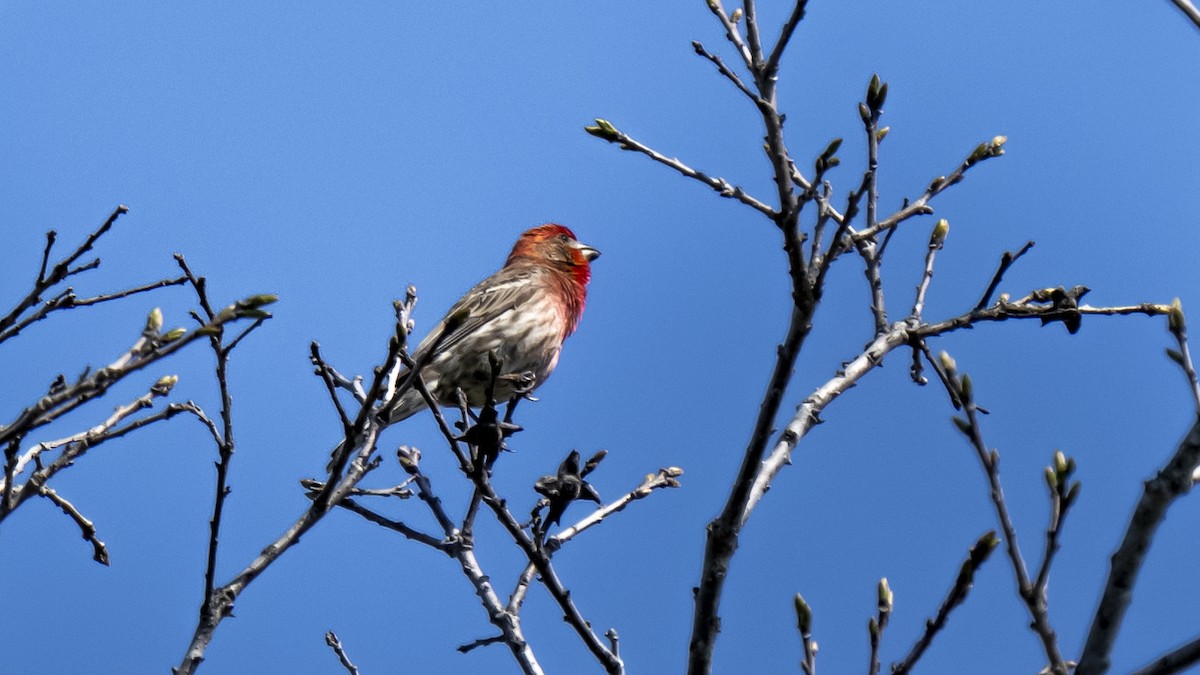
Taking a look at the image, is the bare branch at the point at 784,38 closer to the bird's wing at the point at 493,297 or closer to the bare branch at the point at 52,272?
the bare branch at the point at 52,272

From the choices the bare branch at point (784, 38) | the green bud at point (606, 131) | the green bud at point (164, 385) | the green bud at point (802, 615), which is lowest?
the green bud at point (802, 615)

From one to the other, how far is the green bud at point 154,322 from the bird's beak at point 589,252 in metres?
8.64

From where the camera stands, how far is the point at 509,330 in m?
9.62

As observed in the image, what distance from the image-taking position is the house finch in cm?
918

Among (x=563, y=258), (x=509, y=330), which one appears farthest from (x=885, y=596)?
(x=563, y=258)

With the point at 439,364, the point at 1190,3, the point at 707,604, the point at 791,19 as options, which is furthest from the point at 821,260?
the point at 439,364

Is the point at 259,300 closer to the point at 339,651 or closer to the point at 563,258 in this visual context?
the point at 339,651

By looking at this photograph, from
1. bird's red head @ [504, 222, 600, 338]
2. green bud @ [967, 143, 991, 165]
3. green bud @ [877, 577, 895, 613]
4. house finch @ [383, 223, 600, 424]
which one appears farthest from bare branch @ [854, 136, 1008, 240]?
bird's red head @ [504, 222, 600, 338]

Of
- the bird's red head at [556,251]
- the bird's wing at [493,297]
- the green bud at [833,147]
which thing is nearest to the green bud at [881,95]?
the green bud at [833,147]

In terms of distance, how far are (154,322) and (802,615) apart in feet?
6.39

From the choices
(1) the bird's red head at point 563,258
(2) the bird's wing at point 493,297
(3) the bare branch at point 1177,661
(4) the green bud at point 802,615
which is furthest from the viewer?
(1) the bird's red head at point 563,258

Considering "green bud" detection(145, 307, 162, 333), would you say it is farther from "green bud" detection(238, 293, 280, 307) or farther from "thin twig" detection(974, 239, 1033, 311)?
"thin twig" detection(974, 239, 1033, 311)

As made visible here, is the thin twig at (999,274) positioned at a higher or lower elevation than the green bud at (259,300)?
higher

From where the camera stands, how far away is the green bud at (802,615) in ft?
12.3
